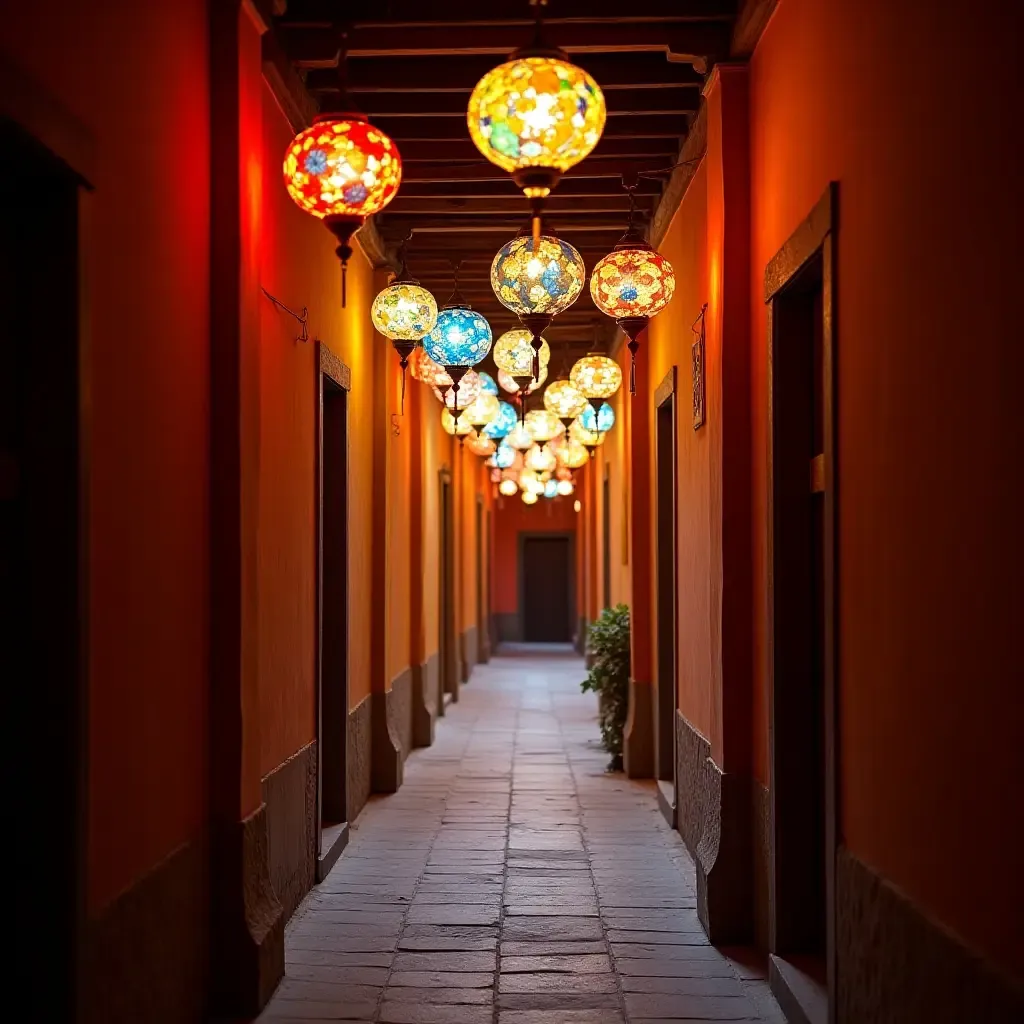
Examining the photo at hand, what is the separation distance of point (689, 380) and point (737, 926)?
118 inches

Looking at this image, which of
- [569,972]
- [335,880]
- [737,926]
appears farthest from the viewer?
[335,880]

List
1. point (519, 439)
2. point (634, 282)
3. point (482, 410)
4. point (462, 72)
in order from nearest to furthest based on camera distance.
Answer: point (634, 282) → point (462, 72) → point (482, 410) → point (519, 439)

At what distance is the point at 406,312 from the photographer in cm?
621

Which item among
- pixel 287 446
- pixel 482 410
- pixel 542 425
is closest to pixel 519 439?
pixel 542 425

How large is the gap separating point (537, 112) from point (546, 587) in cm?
2331

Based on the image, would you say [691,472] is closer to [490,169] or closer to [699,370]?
[699,370]

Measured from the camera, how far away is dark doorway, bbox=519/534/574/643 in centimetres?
2616

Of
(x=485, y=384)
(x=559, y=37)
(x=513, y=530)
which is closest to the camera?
(x=559, y=37)

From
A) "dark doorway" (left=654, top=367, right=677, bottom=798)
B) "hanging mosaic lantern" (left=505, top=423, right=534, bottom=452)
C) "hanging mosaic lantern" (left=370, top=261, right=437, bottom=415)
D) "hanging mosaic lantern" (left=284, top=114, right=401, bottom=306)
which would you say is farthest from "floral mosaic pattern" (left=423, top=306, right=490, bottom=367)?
"hanging mosaic lantern" (left=505, top=423, right=534, bottom=452)
